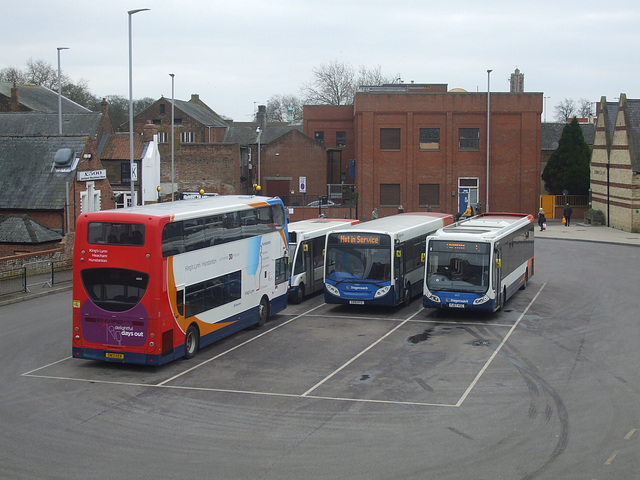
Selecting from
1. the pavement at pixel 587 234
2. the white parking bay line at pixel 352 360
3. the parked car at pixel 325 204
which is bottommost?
the white parking bay line at pixel 352 360

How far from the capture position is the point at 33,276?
27828mm

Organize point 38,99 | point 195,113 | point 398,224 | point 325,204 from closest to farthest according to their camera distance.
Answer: point 398,224 → point 325,204 → point 38,99 → point 195,113

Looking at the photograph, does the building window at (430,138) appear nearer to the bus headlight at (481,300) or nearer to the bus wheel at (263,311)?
the bus headlight at (481,300)

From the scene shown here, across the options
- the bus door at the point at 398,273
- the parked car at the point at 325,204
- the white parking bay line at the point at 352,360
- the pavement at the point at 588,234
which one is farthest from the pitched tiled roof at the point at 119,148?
the white parking bay line at the point at 352,360

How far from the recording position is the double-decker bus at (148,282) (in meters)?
15.3

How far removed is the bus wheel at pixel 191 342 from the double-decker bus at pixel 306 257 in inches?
279

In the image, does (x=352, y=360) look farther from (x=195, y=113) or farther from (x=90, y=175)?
(x=195, y=113)

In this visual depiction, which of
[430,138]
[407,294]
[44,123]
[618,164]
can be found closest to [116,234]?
[407,294]

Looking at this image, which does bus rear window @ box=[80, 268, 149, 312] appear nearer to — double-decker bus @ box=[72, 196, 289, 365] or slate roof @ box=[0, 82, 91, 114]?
double-decker bus @ box=[72, 196, 289, 365]

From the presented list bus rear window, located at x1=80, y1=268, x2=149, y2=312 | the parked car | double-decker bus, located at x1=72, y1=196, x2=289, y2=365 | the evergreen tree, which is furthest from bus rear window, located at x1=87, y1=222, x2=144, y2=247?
the evergreen tree

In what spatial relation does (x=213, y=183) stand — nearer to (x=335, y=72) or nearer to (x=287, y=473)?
(x=335, y=72)

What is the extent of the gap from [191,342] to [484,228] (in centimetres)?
1029

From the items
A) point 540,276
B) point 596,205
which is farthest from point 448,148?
point 540,276

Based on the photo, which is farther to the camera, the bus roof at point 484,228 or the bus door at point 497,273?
the bus roof at point 484,228
